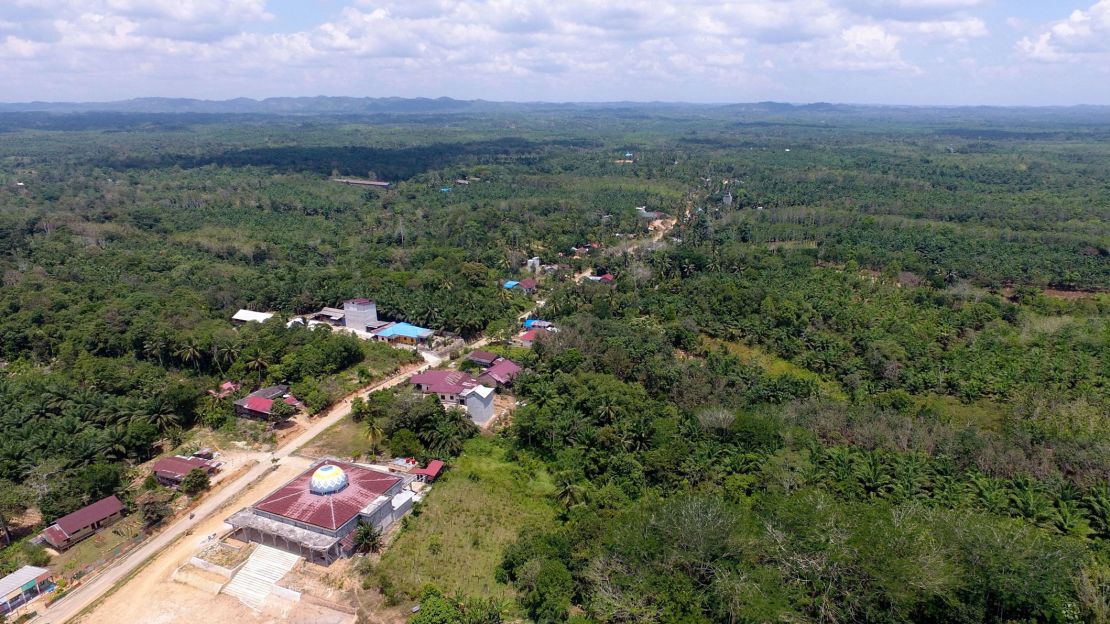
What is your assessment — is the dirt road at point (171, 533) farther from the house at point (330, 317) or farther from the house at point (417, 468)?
the house at point (330, 317)

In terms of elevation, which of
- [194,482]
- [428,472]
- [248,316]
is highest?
[248,316]

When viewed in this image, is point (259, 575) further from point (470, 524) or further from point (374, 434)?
point (374, 434)

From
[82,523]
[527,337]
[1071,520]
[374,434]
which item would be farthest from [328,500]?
[1071,520]

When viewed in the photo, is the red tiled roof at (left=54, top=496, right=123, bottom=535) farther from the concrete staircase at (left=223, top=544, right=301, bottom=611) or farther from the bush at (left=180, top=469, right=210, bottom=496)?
the concrete staircase at (left=223, top=544, right=301, bottom=611)

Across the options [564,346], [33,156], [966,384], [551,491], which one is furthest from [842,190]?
[33,156]

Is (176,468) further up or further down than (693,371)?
further down

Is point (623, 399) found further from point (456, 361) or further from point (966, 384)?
point (966, 384)

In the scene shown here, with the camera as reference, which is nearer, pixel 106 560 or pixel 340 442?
pixel 106 560
